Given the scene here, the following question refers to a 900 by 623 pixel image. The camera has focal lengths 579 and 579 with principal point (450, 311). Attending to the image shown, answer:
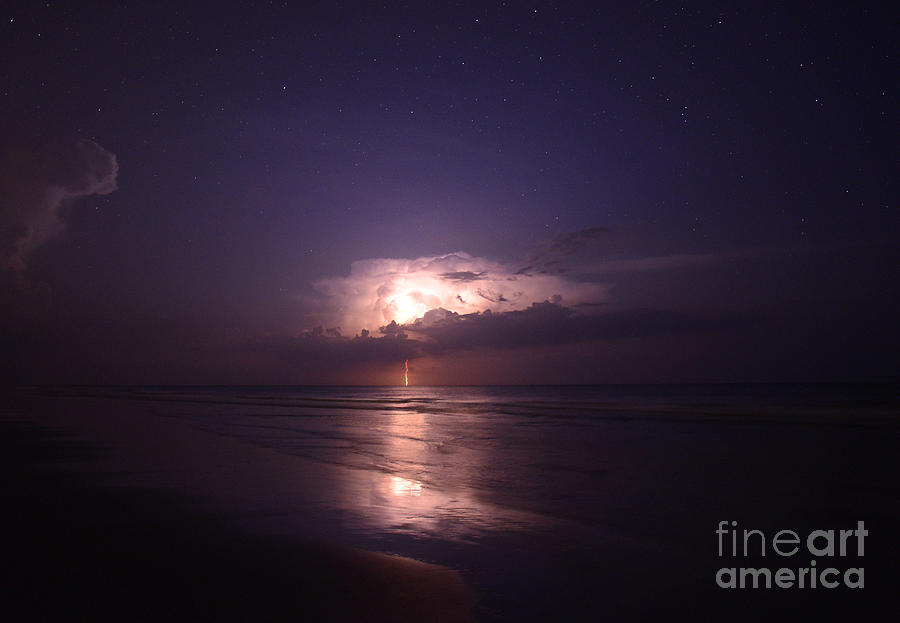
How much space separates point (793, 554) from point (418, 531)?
16.2ft

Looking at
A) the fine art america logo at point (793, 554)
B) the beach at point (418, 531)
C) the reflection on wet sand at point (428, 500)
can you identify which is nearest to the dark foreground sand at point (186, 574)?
the beach at point (418, 531)

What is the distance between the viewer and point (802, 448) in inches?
802

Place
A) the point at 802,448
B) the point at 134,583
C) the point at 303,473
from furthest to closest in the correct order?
1. the point at 802,448
2. the point at 303,473
3. the point at 134,583

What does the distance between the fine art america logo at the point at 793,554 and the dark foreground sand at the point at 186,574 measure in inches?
135

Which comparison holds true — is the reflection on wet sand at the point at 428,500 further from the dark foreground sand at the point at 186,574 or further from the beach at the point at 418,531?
the dark foreground sand at the point at 186,574

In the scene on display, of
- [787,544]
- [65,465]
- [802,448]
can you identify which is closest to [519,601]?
[787,544]

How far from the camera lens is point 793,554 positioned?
7488mm

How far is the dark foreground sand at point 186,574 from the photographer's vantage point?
5191 millimetres

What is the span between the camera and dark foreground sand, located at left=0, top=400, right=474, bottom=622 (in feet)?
17.0

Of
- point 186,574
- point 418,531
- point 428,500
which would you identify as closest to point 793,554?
point 418,531

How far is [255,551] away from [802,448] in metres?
20.0

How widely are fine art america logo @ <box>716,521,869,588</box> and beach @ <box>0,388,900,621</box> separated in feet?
0.33

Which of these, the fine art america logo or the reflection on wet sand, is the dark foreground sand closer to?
the reflection on wet sand

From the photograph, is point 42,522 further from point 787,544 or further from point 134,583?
point 787,544
